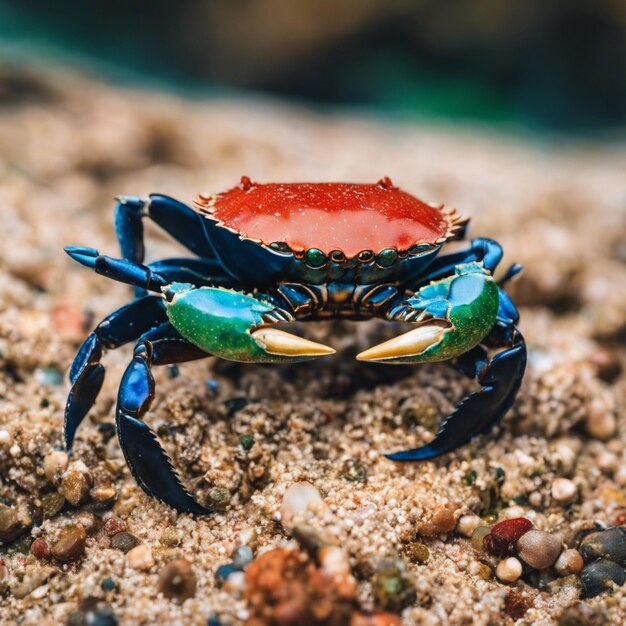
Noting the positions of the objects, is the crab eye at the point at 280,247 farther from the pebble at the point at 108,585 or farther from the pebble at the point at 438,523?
the pebble at the point at 108,585

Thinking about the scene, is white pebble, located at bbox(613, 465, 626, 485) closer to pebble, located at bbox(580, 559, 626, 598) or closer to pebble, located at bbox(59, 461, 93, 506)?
pebble, located at bbox(580, 559, 626, 598)

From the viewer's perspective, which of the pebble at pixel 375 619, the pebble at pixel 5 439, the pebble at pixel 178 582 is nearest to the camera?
the pebble at pixel 375 619

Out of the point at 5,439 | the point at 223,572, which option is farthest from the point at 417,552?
the point at 5,439

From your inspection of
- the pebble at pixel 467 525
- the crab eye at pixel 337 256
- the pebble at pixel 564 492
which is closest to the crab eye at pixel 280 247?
the crab eye at pixel 337 256

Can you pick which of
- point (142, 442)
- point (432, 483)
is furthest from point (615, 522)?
point (142, 442)

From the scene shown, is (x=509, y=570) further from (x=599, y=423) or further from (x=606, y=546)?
(x=599, y=423)

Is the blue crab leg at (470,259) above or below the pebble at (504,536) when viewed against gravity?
above

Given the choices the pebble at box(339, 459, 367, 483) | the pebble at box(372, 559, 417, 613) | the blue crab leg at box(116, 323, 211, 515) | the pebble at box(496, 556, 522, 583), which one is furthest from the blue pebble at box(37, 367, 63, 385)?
the pebble at box(496, 556, 522, 583)
